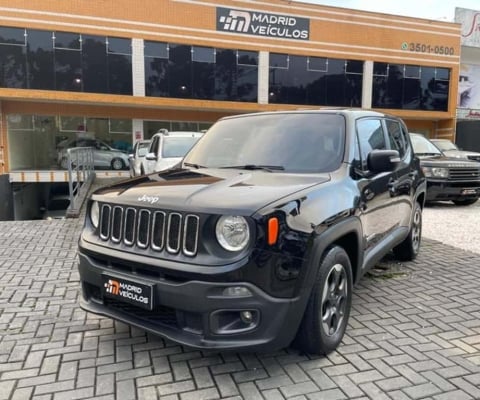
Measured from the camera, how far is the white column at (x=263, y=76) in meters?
24.4

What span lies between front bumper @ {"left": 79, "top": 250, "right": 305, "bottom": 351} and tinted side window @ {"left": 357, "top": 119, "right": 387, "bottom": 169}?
1733mm

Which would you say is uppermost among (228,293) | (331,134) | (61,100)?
(61,100)

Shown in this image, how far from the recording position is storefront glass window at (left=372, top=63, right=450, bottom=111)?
2698 centimetres

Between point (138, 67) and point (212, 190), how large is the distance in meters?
21.1

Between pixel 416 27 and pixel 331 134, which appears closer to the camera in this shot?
pixel 331 134

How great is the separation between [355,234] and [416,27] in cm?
2894

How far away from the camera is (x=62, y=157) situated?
72.1ft

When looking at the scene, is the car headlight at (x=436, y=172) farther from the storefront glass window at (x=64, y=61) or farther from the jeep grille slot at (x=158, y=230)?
the storefront glass window at (x=64, y=61)

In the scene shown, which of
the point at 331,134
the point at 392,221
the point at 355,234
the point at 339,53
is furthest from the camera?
the point at 339,53

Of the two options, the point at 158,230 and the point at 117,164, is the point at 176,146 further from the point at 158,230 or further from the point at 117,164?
the point at 117,164

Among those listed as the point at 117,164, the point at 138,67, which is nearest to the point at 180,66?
the point at 138,67

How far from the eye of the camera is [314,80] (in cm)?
2547

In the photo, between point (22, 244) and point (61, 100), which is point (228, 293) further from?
point (61, 100)

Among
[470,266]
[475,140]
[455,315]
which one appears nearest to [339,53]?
[475,140]
